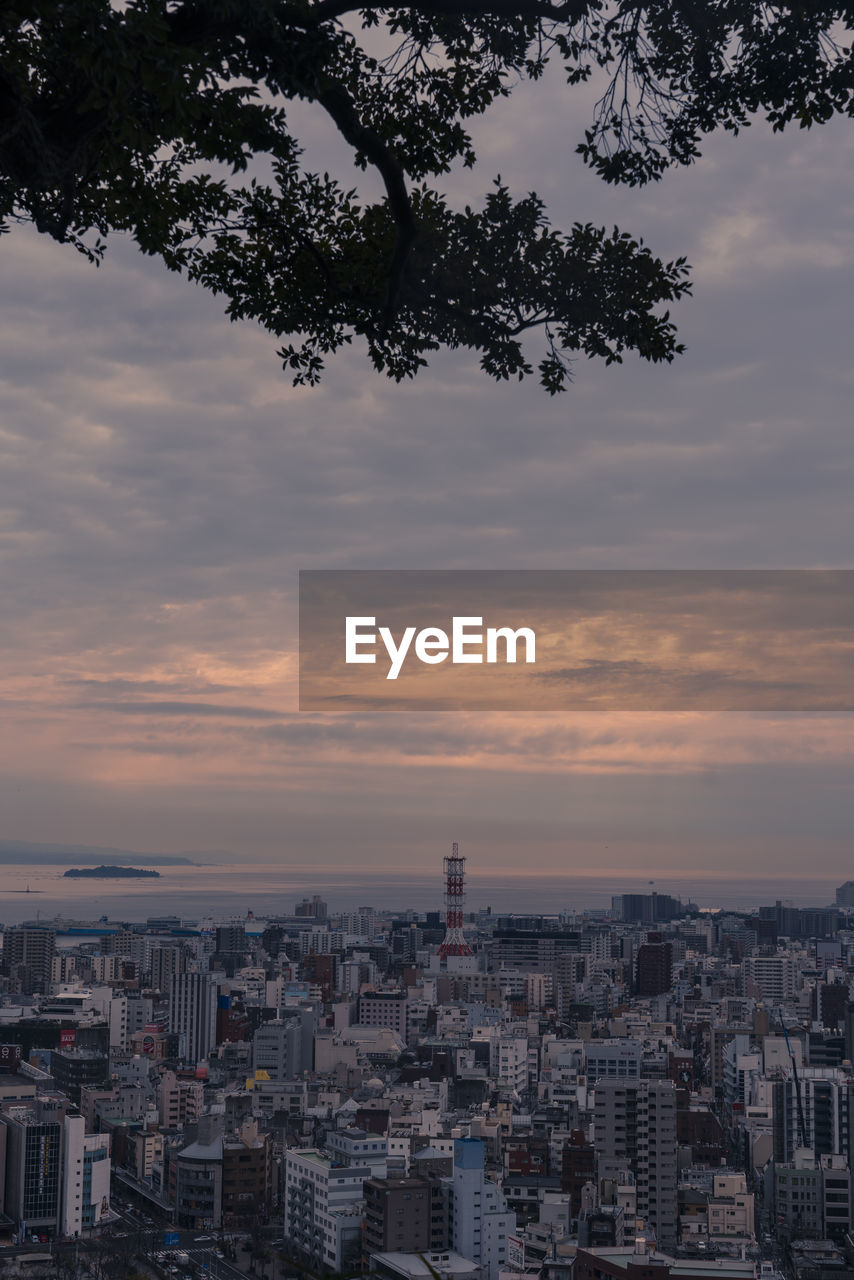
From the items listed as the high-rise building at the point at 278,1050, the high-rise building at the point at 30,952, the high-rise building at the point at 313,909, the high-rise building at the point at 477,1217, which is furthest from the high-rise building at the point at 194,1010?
the high-rise building at the point at 313,909

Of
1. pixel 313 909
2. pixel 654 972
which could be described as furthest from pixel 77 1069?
pixel 313 909

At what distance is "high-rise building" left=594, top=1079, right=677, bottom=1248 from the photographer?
1330 cm

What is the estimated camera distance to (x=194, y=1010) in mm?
27766

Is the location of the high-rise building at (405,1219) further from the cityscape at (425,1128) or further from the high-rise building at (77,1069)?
the high-rise building at (77,1069)

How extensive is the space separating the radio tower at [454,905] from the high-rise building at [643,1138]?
22.2m

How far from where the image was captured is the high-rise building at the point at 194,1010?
1077 inches

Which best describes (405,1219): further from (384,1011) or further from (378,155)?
(384,1011)

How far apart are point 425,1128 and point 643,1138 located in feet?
10.4

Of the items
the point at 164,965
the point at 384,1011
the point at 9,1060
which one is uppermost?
the point at 9,1060

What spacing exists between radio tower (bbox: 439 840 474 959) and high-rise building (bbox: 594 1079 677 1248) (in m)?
22.2

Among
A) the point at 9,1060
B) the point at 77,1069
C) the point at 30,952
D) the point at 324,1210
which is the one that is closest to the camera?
the point at 324,1210

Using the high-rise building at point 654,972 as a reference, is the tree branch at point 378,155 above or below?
above

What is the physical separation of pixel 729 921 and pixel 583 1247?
48939 millimetres

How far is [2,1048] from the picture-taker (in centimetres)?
1881
